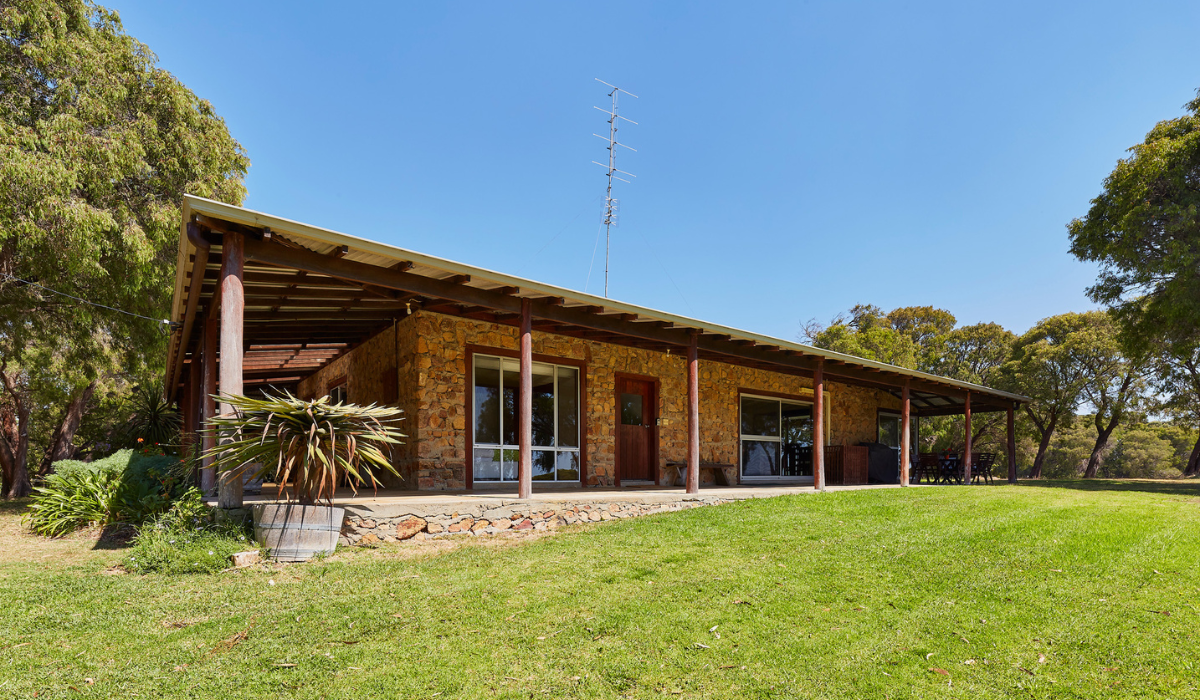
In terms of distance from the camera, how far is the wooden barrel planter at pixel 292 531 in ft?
16.7

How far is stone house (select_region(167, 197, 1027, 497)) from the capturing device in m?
5.92

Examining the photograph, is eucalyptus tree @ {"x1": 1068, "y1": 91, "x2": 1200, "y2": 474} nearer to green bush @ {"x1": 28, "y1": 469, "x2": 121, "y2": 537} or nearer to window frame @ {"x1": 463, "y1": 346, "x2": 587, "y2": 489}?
window frame @ {"x1": 463, "y1": 346, "x2": 587, "y2": 489}

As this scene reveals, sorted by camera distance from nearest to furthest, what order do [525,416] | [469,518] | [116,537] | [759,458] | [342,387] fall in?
[469,518]
[116,537]
[525,416]
[342,387]
[759,458]

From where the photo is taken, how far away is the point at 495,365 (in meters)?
9.33

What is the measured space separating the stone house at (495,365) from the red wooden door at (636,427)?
0.10 ft

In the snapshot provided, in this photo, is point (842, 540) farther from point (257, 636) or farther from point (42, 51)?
point (42, 51)

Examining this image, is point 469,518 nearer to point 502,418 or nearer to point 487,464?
point 487,464

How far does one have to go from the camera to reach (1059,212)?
1623 cm

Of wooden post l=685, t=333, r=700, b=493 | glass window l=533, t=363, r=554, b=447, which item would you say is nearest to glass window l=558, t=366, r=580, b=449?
glass window l=533, t=363, r=554, b=447

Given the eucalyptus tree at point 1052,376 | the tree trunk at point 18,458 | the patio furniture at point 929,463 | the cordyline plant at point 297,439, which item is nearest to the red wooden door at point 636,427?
the cordyline plant at point 297,439

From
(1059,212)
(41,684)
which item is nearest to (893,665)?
(41,684)

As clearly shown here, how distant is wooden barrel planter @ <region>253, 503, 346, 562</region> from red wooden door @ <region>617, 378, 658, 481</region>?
237 inches

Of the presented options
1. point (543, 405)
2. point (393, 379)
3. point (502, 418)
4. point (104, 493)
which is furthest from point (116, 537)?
point (543, 405)

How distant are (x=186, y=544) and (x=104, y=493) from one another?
10.9 ft
